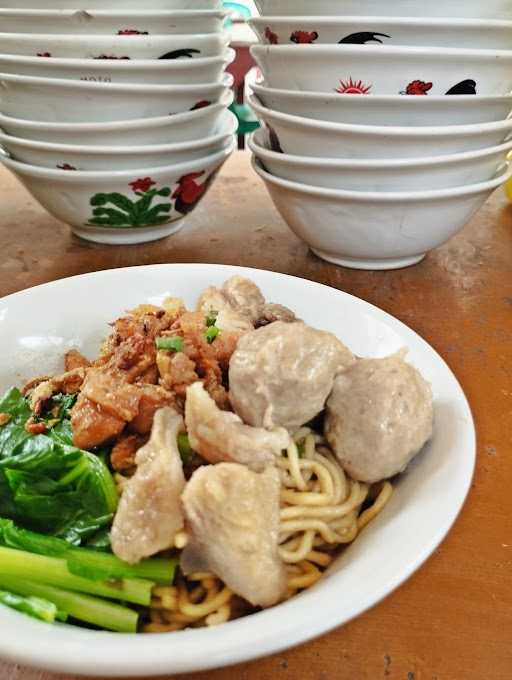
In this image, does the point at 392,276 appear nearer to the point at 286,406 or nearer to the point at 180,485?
the point at 286,406

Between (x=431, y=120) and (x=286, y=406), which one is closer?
(x=286, y=406)

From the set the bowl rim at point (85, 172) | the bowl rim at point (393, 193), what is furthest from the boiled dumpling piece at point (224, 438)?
the bowl rim at point (85, 172)

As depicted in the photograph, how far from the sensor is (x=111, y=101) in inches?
53.7

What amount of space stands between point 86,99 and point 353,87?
61 cm

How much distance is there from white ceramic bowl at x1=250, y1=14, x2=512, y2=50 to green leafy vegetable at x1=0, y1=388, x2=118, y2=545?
0.93 meters

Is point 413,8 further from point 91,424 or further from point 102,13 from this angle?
point 91,424

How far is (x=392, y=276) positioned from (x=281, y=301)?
0.43m

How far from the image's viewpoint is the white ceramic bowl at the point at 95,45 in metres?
1.31

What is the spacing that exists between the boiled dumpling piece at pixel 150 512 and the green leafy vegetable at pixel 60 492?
0.10m

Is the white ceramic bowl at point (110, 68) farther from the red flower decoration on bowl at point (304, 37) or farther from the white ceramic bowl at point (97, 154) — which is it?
the red flower decoration on bowl at point (304, 37)

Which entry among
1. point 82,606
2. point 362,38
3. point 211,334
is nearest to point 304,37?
point 362,38

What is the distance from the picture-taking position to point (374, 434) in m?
0.83

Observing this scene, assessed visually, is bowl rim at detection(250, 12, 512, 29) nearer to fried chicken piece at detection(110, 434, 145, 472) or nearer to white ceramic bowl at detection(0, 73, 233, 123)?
white ceramic bowl at detection(0, 73, 233, 123)

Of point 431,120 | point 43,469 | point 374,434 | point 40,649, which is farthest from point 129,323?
point 431,120
